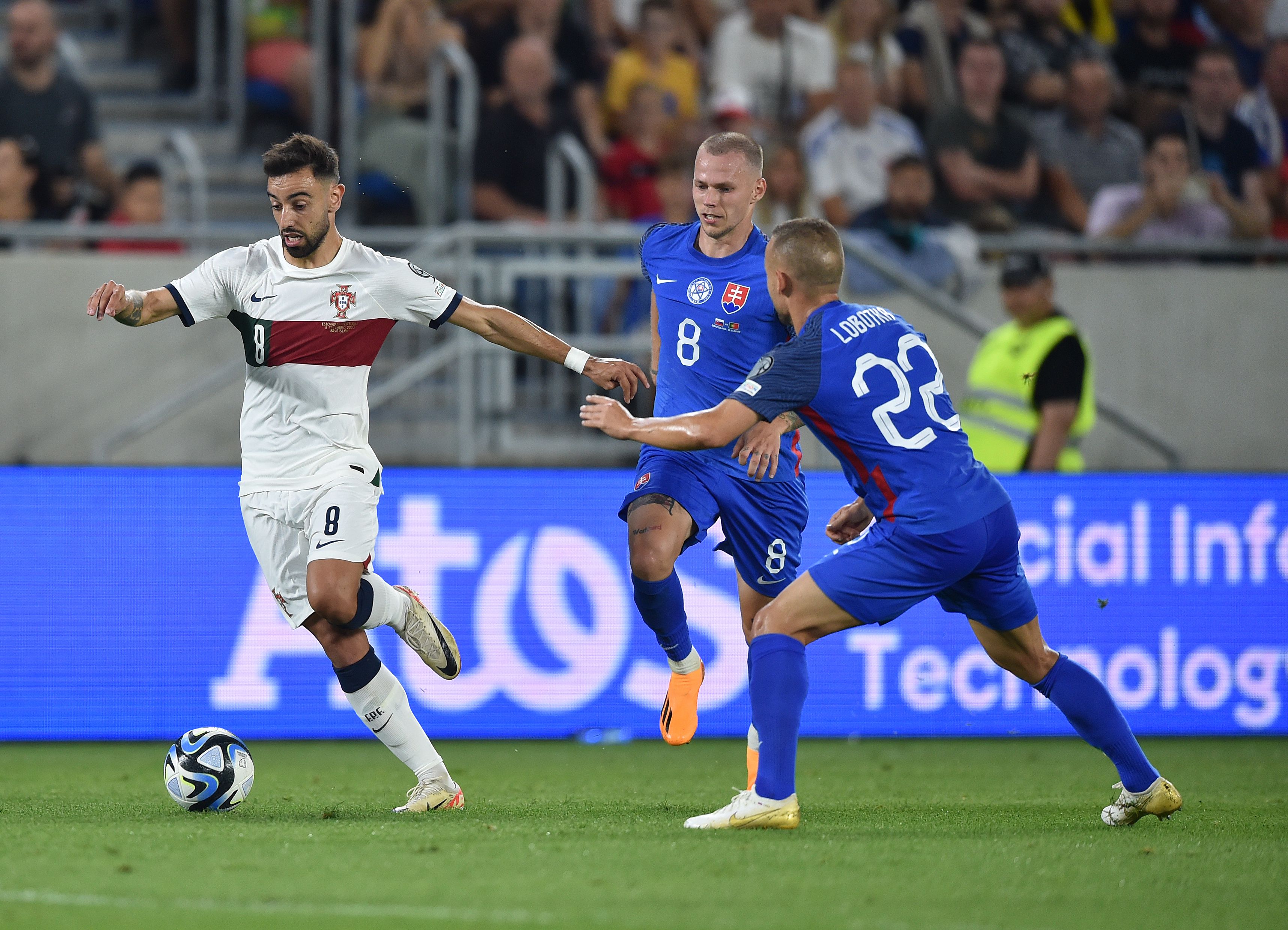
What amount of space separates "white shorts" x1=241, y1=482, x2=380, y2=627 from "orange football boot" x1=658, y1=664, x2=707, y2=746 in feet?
4.47

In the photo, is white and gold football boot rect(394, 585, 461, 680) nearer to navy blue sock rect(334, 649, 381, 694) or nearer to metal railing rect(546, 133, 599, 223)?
navy blue sock rect(334, 649, 381, 694)

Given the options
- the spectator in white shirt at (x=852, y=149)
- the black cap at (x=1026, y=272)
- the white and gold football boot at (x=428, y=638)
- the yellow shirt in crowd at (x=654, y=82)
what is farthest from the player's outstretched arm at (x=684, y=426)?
the yellow shirt in crowd at (x=654, y=82)

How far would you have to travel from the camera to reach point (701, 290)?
6.46 meters

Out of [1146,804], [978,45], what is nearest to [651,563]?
[1146,804]

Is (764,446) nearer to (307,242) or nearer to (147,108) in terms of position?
(307,242)

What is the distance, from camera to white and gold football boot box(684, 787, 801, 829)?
5.34 meters

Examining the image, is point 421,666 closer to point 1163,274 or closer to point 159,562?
point 159,562

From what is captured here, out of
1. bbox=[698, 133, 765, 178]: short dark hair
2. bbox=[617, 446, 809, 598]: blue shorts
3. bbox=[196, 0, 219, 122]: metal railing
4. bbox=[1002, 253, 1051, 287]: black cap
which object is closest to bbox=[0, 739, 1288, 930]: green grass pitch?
bbox=[617, 446, 809, 598]: blue shorts

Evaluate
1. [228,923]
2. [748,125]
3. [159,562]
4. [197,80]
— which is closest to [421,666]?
[159,562]

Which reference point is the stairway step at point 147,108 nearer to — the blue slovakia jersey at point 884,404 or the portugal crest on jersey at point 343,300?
the portugal crest on jersey at point 343,300

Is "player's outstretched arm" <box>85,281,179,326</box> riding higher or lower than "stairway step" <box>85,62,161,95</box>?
lower

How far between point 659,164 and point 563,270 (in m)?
2.07

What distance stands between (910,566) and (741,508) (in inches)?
47.8

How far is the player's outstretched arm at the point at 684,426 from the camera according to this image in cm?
526
